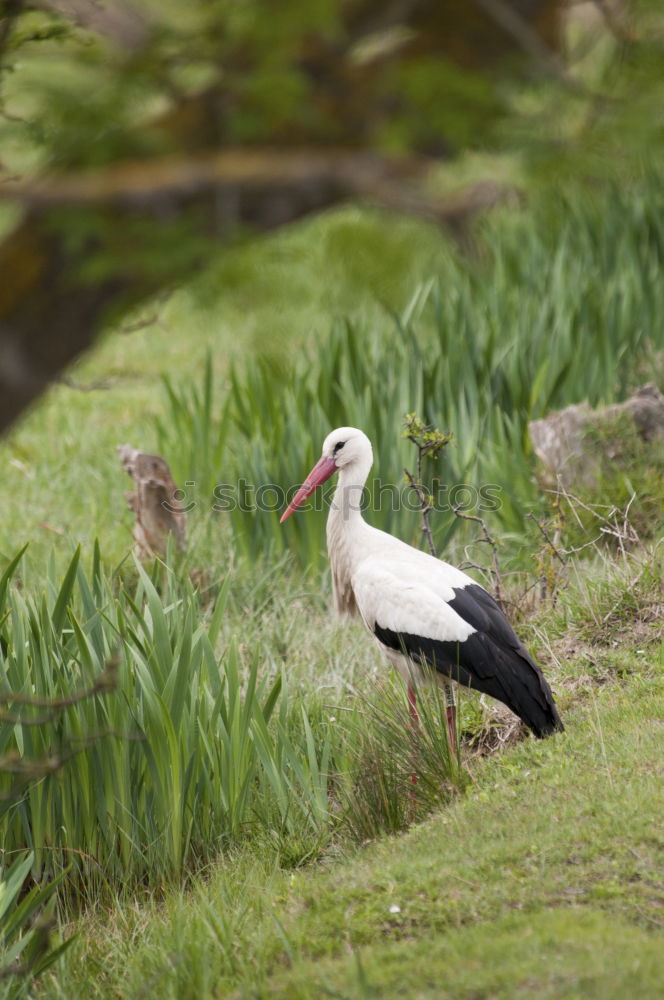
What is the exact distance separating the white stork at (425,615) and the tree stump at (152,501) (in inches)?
43.3

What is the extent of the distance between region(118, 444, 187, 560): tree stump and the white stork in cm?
110

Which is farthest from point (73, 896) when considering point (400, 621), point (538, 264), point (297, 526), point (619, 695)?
point (538, 264)

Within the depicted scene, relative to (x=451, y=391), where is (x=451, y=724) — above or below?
below

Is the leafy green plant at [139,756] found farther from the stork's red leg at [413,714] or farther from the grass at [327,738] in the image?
the stork's red leg at [413,714]

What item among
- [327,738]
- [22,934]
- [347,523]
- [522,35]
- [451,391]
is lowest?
[22,934]

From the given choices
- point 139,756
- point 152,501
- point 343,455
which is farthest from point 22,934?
point 152,501

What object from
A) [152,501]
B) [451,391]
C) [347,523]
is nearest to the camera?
[347,523]

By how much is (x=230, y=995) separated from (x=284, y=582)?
Result: 263 cm

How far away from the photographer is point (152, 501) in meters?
5.04

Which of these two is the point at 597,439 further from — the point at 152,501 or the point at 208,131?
the point at 208,131

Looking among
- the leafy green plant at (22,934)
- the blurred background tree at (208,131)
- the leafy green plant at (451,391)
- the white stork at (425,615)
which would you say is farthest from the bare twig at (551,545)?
the leafy green plant at (22,934)

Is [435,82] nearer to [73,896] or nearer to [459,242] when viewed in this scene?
[459,242]

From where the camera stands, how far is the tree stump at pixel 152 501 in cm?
503

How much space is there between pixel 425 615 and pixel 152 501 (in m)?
1.74
